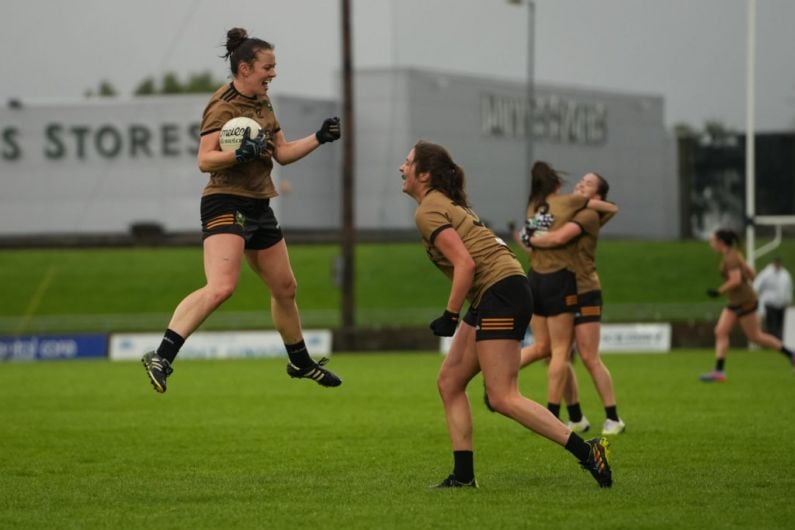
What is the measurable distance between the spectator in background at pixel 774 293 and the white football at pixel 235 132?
78.1 ft

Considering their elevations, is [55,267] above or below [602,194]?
below

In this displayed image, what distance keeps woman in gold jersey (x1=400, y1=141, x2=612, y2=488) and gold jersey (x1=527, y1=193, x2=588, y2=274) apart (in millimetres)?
4331

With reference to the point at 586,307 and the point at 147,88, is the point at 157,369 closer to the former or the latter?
the point at 586,307

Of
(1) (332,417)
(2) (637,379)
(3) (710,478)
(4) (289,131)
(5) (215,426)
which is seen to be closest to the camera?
(3) (710,478)

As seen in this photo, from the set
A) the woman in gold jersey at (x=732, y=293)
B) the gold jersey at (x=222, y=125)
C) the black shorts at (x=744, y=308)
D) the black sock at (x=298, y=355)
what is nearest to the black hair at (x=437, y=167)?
the gold jersey at (x=222, y=125)

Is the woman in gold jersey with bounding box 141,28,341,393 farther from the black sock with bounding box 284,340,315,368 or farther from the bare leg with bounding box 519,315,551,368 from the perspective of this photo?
the bare leg with bounding box 519,315,551,368

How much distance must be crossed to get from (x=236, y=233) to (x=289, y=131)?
46.3m

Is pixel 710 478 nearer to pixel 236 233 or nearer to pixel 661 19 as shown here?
pixel 236 233

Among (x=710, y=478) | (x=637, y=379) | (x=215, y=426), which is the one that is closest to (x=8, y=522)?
(x=710, y=478)

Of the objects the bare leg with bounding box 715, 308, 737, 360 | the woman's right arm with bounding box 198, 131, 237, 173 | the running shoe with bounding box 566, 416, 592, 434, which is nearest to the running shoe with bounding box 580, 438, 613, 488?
the woman's right arm with bounding box 198, 131, 237, 173

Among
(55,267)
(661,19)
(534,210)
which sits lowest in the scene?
(55,267)

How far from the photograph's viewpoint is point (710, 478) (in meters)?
10.5

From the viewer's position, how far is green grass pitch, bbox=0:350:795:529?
8914mm

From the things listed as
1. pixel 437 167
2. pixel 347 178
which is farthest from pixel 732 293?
pixel 347 178
